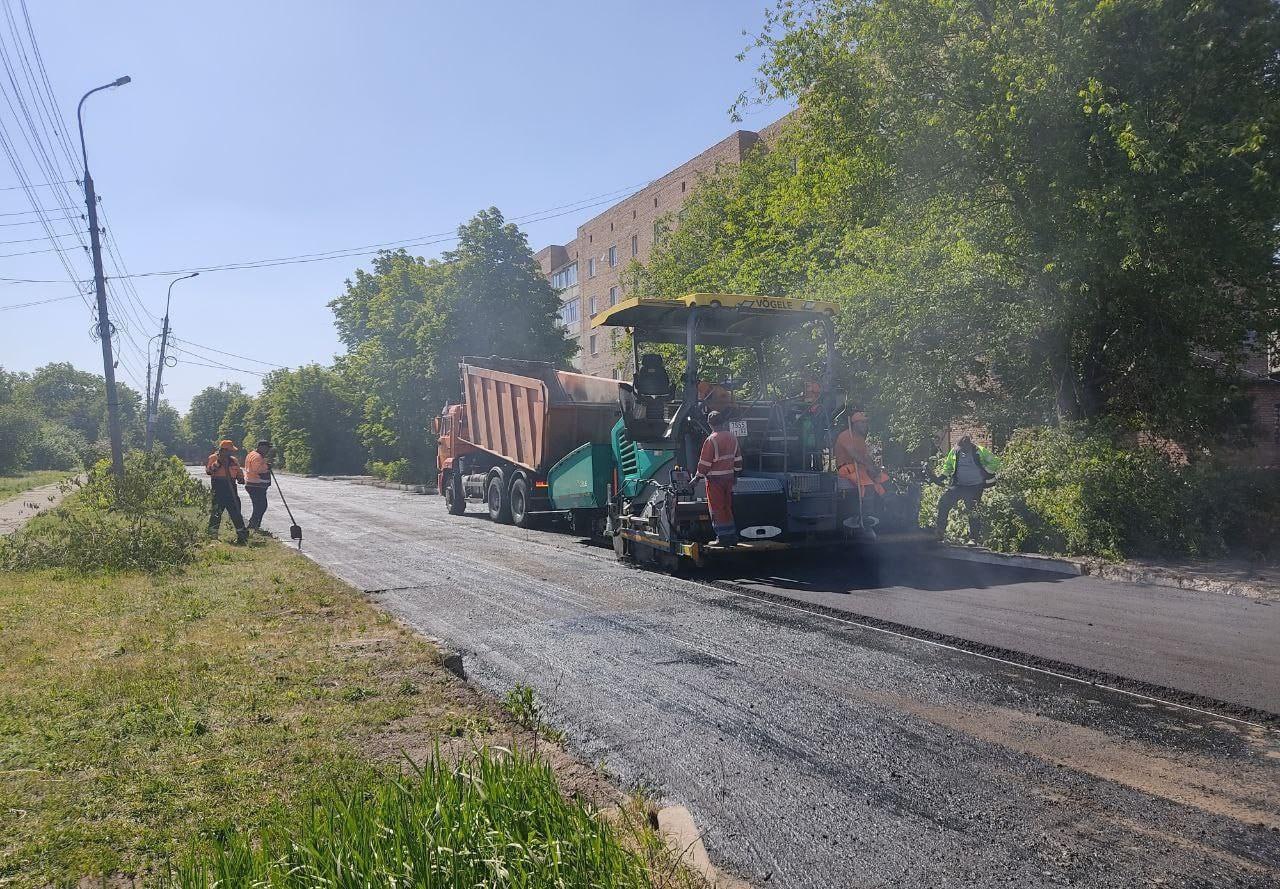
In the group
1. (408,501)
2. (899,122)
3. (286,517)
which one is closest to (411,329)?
(408,501)

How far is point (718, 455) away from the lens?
9.06 meters

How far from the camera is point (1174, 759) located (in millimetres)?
4164

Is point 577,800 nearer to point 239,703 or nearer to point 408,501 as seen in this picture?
point 239,703

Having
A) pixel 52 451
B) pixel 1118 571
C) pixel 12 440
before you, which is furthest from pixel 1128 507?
pixel 52 451

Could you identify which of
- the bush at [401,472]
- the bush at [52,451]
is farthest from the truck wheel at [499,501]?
the bush at [52,451]

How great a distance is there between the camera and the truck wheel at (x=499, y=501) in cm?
1645

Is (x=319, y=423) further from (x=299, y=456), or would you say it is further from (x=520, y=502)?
(x=520, y=502)

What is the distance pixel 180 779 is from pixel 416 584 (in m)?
5.83

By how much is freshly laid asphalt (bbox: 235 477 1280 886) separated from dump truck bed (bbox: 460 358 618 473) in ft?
16.9

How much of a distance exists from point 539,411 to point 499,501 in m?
2.74

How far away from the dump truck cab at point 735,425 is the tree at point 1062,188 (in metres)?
3.24

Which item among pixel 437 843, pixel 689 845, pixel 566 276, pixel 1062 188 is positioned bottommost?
pixel 689 845

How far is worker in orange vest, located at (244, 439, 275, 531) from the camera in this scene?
1454cm

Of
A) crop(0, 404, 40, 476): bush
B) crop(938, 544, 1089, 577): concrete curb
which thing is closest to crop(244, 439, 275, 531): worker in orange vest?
crop(938, 544, 1089, 577): concrete curb
